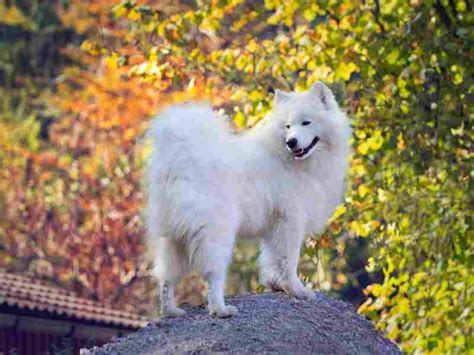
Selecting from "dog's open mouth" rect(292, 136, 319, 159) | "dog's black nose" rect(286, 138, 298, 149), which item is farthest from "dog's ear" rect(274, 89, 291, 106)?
"dog's black nose" rect(286, 138, 298, 149)

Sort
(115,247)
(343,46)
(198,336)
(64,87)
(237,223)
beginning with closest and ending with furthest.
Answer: (198,336), (237,223), (343,46), (115,247), (64,87)

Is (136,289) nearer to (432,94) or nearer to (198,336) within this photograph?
(432,94)

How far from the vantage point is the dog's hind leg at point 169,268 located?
28.5 feet

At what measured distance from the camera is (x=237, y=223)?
866 cm

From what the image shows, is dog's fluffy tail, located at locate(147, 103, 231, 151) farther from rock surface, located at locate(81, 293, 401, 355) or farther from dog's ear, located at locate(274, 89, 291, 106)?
rock surface, located at locate(81, 293, 401, 355)

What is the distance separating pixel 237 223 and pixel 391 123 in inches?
179

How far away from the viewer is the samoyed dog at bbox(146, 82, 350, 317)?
27.4 feet

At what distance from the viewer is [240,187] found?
871cm

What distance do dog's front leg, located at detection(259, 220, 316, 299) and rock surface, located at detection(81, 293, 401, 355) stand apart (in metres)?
0.13

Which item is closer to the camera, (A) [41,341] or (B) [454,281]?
(B) [454,281]

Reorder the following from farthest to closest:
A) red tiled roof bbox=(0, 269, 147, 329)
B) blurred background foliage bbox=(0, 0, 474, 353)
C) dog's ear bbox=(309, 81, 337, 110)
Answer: red tiled roof bbox=(0, 269, 147, 329), blurred background foliage bbox=(0, 0, 474, 353), dog's ear bbox=(309, 81, 337, 110)

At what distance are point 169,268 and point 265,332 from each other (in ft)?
2.98

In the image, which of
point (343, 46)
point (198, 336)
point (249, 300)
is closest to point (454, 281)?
point (343, 46)

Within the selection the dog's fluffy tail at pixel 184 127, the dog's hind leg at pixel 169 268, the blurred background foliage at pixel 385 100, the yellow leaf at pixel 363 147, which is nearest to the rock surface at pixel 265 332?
the dog's hind leg at pixel 169 268
